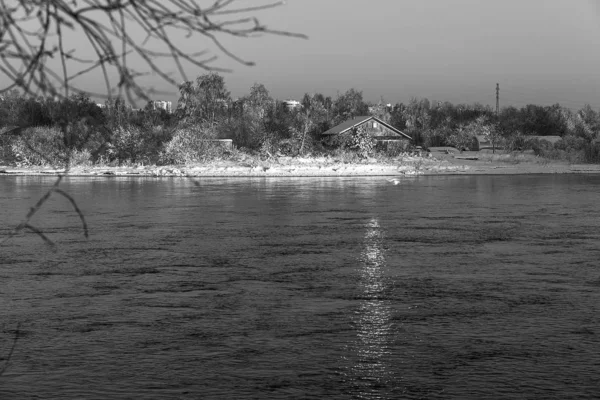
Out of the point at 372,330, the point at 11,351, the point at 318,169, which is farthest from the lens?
the point at 318,169

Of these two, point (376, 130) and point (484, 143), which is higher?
point (376, 130)

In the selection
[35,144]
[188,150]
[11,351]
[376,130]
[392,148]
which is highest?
[376,130]

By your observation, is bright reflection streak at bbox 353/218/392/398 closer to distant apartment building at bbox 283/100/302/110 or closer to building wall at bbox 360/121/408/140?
building wall at bbox 360/121/408/140

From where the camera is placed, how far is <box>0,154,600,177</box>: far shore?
63000 mm

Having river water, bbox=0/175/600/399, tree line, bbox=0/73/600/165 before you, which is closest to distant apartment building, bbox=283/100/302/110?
tree line, bbox=0/73/600/165

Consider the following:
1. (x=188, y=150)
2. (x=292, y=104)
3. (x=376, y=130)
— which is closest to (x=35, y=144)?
(x=188, y=150)

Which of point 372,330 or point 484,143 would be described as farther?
point 484,143

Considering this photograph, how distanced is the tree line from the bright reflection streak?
3070 centimetres

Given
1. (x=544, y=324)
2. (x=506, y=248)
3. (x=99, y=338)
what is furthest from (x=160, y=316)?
(x=506, y=248)

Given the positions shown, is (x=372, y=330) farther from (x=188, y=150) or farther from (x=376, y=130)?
(x=376, y=130)

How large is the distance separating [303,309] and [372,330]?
1610 mm

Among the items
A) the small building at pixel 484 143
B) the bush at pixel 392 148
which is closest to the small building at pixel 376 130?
the bush at pixel 392 148

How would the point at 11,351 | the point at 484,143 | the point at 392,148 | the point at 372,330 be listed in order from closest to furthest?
the point at 11,351, the point at 372,330, the point at 392,148, the point at 484,143

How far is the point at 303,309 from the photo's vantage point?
12.8 metres
